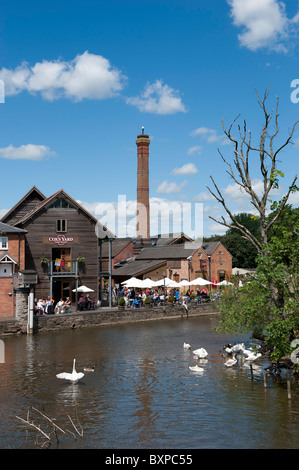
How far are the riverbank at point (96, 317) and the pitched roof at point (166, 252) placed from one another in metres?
10.5

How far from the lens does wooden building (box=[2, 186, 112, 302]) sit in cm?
3975

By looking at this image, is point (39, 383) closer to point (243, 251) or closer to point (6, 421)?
point (6, 421)

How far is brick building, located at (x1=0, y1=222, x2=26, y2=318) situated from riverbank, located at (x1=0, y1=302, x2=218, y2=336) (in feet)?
5.56

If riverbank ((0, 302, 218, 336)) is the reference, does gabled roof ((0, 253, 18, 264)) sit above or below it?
above

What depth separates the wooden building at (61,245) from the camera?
3975 centimetres

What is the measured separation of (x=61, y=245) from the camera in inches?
1614

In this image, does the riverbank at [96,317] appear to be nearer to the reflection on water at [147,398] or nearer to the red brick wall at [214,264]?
the reflection on water at [147,398]

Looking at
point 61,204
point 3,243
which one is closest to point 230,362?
point 3,243

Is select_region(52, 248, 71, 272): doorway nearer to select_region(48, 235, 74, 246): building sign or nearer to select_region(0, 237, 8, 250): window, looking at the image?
select_region(48, 235, 74, 246): building sign

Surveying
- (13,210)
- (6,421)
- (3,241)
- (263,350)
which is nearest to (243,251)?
(13,210)

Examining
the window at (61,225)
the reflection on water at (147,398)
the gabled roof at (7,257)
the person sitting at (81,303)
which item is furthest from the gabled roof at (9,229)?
the reflection on water at (147,398)

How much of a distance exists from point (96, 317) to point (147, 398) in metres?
20.1
